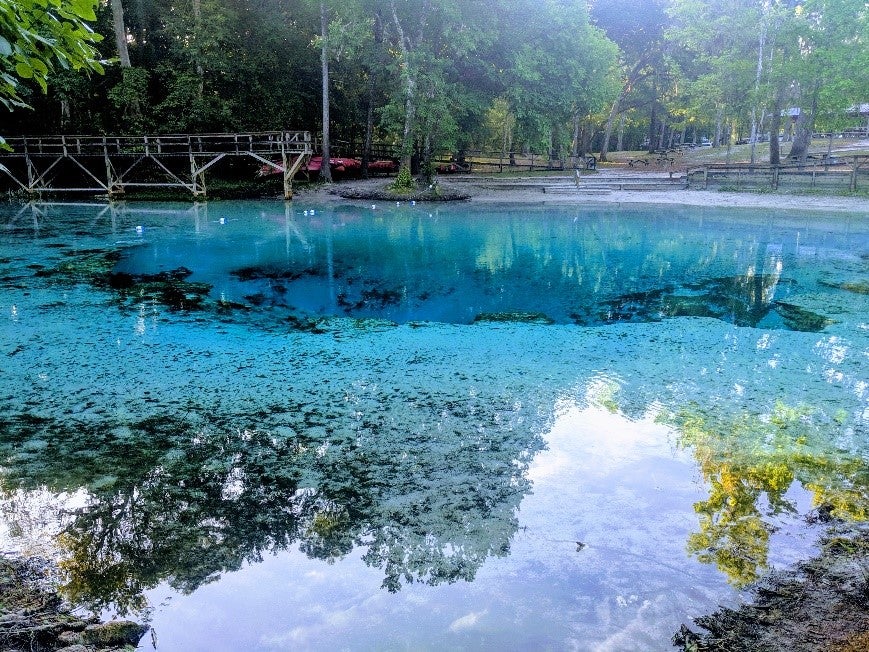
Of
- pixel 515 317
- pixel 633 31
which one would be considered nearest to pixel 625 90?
pixel 633 31

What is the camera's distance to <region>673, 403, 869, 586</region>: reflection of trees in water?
4.50 m

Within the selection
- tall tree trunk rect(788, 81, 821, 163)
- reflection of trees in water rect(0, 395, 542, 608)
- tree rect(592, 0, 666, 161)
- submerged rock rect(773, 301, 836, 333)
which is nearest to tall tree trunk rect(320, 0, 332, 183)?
tree rect(592, 0, 666, 161)

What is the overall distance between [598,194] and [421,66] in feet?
30.6

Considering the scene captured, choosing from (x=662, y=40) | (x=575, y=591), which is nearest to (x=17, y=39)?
(x=575, y=591)

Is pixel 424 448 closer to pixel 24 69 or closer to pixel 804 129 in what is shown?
pixel 24 69

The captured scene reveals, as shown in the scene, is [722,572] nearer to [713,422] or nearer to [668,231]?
[713,422]

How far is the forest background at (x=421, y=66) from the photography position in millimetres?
26797

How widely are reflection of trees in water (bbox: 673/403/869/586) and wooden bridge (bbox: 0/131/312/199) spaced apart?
73.7ft

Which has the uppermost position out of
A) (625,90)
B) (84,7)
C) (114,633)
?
(625,90)

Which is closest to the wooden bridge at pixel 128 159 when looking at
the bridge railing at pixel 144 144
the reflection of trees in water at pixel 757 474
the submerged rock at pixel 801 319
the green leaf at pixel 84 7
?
the bridge railing at pixel 144 144

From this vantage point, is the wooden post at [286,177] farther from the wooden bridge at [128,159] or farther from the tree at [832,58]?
the tree at [832,58]

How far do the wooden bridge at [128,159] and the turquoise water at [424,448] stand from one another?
1409 centimetres

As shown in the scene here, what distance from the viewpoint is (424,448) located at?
19.7 feet

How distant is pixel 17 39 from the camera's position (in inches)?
123
